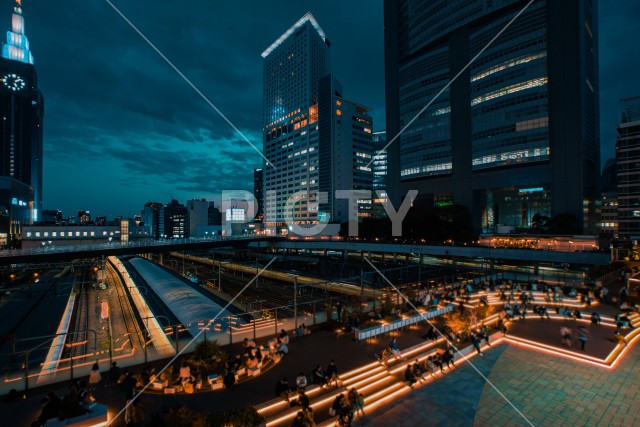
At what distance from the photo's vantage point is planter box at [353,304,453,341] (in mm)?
14726

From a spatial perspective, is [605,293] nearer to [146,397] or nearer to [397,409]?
[397,409]

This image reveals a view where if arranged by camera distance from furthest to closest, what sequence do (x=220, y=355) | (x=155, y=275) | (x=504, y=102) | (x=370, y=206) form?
(x=370, y=206)
(x=504, y=102)
(x=155, y=275)
(x=220, y=355)

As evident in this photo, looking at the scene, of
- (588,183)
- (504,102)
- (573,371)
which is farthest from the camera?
(504,102)

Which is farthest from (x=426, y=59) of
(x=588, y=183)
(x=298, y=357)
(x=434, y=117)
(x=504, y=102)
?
(x=298, y=357)

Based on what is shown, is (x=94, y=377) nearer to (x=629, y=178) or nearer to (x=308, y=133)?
(x=629, y=178)

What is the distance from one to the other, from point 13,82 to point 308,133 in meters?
133

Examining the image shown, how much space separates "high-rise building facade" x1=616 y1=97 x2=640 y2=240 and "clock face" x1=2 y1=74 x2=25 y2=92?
682 ft

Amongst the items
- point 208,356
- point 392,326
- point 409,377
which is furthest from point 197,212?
point 409,377

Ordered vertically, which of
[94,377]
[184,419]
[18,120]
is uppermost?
[18,120]

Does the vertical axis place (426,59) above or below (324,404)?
above

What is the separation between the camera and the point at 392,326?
1608 cm

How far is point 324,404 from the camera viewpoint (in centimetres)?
999

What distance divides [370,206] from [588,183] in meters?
71.4

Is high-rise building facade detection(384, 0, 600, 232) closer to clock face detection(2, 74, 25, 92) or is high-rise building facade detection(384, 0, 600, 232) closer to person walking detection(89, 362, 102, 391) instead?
person walking detection(89, 362, 102, 391)
